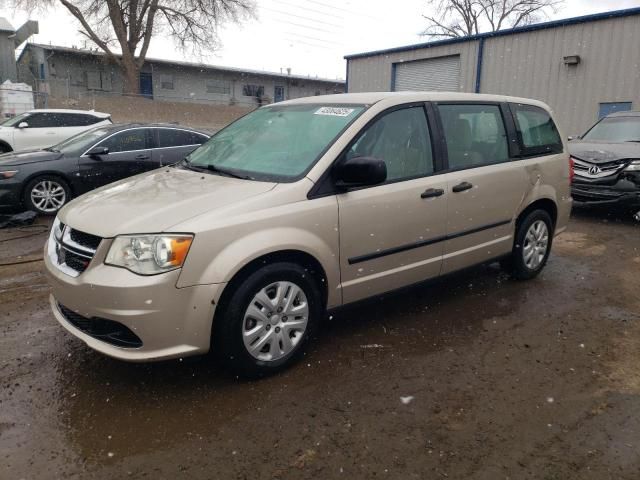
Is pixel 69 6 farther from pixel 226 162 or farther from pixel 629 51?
pixel 226 162

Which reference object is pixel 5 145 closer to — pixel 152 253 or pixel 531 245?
pixel 152 253

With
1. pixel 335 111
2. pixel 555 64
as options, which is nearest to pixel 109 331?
pixel 335 111

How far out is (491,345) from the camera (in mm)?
3666

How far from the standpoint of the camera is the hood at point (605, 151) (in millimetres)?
7863

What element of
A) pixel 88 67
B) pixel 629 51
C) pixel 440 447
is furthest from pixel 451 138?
pixel 88 67

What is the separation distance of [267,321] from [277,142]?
1359mm

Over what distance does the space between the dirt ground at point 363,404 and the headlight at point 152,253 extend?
2.64 ft

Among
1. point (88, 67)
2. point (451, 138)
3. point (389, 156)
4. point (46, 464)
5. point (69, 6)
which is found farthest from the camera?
point (88, 67)

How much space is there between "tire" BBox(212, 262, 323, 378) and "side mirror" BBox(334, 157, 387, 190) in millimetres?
627

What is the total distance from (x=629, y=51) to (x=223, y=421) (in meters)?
14.4

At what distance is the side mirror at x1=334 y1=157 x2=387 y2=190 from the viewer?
3.13 m

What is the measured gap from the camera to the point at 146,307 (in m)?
2.65

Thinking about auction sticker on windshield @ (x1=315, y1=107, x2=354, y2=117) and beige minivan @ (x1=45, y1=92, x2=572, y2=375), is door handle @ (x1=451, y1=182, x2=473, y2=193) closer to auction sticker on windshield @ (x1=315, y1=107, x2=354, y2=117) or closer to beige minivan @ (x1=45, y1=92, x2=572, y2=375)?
beige minivan @ (x1=45, y1=92, x2=572, y2=375)

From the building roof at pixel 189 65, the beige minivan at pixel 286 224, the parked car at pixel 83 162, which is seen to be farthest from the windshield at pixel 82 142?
the building roof at pixel 189 65
